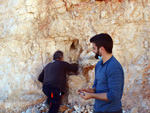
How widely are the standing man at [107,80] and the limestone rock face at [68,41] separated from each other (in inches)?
72.5

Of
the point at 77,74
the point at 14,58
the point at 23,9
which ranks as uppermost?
the point at 23,9

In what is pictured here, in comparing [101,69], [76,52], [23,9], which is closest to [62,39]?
[76,52]

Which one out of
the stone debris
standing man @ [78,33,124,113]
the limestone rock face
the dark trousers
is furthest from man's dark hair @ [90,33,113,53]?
the stone debris

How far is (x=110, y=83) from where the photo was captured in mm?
1850

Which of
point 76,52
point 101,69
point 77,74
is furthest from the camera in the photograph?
point 76,52

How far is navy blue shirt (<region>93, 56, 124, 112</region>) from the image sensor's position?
183 centimetres

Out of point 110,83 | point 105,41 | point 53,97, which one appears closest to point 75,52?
point 53,97

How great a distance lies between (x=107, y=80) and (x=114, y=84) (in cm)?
12

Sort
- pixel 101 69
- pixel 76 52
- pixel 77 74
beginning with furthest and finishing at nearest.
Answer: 1. pixel 76 52
2. pixel 77 74
3. pixel 101 69

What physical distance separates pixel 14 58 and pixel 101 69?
2.94 metres

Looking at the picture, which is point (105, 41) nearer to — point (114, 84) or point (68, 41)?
point (114, 84)

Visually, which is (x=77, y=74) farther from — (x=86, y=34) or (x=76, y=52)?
(x=86, y=34)

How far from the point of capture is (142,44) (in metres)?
3.92

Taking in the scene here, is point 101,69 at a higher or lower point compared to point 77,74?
higher
